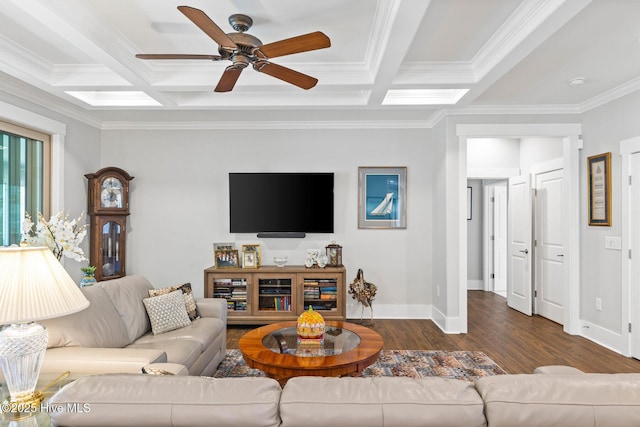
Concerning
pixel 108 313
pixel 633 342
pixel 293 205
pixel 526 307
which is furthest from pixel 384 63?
pixel 526 307

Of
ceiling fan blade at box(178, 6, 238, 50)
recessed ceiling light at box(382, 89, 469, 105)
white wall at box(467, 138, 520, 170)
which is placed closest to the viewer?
ceiling fan blade at box(178, 6, 238, 50)

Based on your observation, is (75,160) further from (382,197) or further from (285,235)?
(382,197)

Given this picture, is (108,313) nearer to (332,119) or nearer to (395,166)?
(332,119)

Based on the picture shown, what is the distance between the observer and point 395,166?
496 centimetres

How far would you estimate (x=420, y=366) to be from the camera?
3.36 m

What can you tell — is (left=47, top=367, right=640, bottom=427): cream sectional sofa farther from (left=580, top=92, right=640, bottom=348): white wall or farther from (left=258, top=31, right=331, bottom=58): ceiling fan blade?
(left=580, top=92, right=640, bottom=348): white wall

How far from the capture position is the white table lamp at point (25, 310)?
4.35ft

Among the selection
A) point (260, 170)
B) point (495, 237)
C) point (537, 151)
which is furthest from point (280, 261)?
point (495, 237)

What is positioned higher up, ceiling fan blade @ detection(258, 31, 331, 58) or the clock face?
ceiling fan blade @ detection(258, 31, 331, 58)

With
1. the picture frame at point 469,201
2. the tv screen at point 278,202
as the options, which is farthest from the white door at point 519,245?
the tv screen at point 278,202

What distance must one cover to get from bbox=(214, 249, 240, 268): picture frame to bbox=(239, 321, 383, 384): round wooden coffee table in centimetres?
178

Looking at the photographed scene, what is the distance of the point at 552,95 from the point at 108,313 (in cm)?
451

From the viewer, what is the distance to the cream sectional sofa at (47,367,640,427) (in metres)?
1.08

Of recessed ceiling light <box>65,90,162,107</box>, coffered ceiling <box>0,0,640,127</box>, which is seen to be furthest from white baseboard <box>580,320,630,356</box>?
recessed ceiling light <box>65,90,162,107</box>
